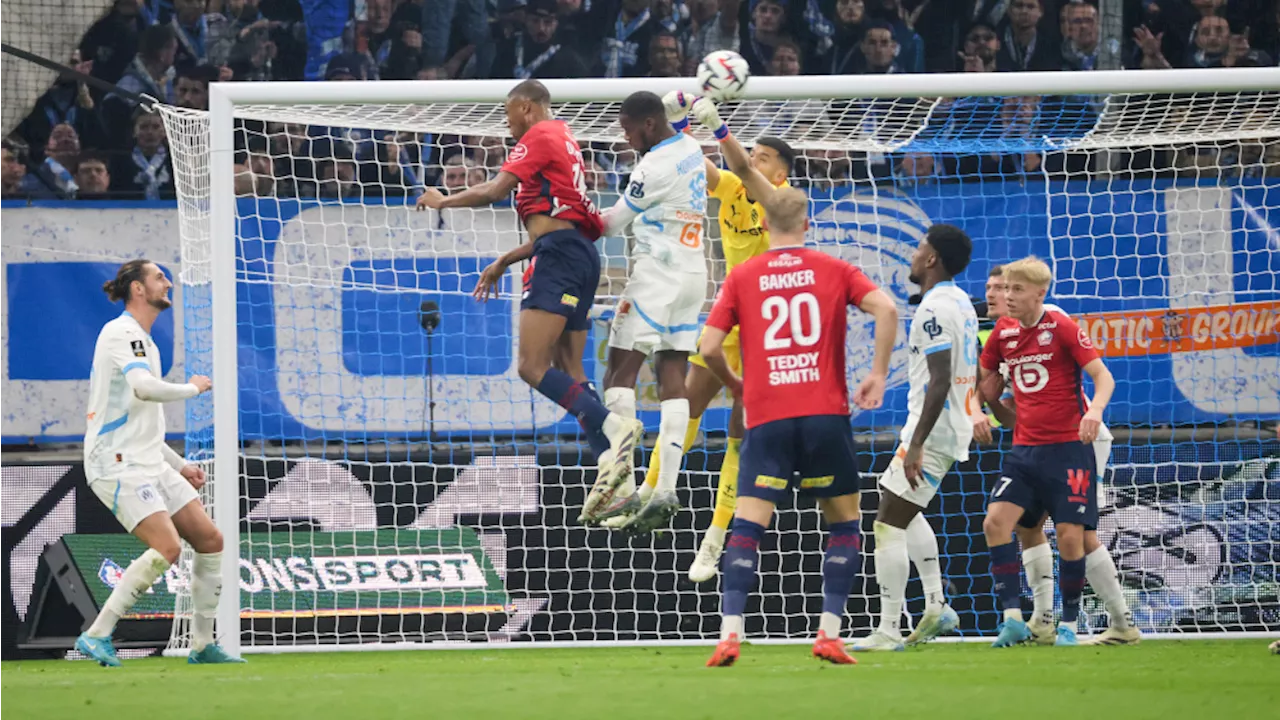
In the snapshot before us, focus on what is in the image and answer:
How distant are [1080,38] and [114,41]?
27.4 feet

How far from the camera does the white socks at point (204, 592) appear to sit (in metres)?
8.64

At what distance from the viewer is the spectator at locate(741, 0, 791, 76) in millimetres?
14156

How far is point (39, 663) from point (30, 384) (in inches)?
77.6

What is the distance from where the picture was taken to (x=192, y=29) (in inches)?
549

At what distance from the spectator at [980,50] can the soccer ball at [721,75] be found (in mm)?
6385

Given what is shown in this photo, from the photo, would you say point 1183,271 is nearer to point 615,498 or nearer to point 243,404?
point 615,498

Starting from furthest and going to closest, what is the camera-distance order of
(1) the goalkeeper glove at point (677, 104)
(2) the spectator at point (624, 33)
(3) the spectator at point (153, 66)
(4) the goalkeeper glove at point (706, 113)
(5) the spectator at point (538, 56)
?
(2) the spectator at point (624, 33) → (5) the spectator at point (538, 56) → (3) the spectator at point (153, 66) → (1) the goalkeeper glove at point (677, 104) → (4) the goalkeeper glove at point (706, 113)

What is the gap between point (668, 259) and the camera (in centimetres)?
841

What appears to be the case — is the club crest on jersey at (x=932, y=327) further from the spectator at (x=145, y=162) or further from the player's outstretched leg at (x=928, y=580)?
the spectator at (x=145, y=162)

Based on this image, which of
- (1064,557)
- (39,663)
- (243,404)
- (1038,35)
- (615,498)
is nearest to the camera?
(615,498)

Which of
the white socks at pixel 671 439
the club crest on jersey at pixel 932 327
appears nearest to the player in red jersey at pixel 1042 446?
the club crest on jersey at pixel 932 327

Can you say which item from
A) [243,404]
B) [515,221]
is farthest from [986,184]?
[243,404]

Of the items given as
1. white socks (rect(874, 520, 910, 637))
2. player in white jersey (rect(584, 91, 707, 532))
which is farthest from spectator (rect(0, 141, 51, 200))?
white socks (rect(874, 520, 910, 637))

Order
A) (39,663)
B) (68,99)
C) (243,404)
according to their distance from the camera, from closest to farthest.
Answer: (39,663) < (243,404) < (68,99)
